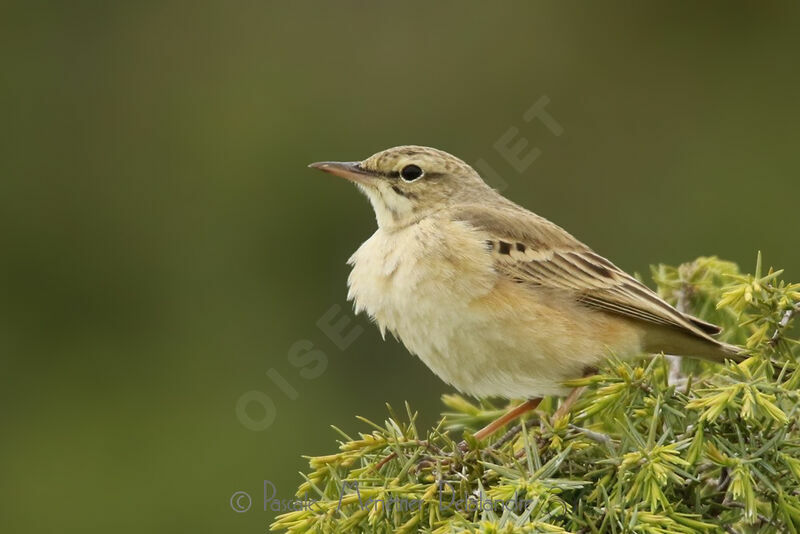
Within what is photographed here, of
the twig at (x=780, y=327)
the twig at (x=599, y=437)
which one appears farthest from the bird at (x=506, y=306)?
the twig at (x=599, y=437)

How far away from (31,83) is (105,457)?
3523mm

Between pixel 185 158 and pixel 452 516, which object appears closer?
pixel 452 516

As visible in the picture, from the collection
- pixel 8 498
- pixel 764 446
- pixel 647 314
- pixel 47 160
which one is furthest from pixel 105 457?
pixel 764 446

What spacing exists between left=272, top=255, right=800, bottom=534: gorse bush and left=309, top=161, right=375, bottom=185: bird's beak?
2.04 m

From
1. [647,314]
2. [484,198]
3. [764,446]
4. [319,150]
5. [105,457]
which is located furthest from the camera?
[319,150]

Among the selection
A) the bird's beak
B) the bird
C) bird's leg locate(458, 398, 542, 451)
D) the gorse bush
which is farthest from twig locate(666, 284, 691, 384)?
the bird's beak

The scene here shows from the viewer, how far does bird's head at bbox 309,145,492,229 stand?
6.04 meters

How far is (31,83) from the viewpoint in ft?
32.4

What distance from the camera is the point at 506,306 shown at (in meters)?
5.27

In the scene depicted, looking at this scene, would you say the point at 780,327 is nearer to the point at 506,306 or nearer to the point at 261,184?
the point at 506,306

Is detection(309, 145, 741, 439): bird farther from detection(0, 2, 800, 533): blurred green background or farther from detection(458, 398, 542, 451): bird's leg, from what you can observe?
detection(0, 2, 800, 533): blurred green background

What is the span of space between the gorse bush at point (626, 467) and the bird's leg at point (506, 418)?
65 cm

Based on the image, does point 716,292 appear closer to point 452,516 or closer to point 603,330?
point 603,330

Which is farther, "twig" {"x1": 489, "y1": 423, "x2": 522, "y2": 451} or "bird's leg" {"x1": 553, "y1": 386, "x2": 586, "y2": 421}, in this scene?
"bird's leg" {"x1": 553, "y1": 386, "x2": 586, "y2": 421}
